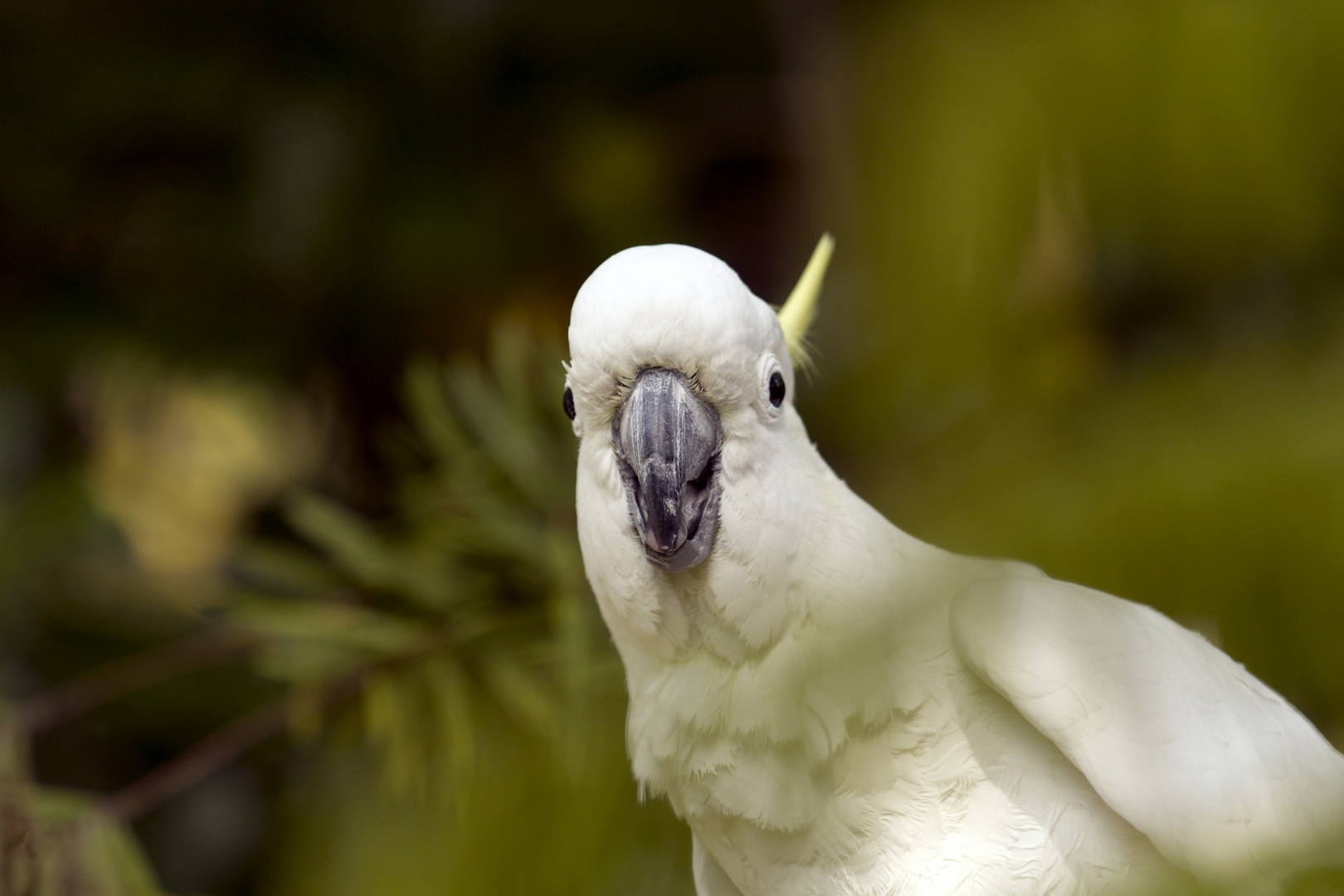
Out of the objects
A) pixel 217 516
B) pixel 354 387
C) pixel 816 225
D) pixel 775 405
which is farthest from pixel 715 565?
pixel 217 516

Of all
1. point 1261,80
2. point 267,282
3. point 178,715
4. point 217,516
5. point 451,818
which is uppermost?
point 267,282

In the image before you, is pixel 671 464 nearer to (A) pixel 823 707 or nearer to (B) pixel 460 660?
(A) pixel 823 707

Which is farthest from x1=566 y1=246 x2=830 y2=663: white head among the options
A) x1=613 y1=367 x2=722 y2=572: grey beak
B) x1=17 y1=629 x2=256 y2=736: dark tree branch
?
x1=17 y1=629 x2=256 y2=736: dark tree branch

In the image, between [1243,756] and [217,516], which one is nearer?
[1243,756]

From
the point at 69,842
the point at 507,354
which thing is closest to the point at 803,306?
the point at 507,354

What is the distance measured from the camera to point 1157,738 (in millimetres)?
594

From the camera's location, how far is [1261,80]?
0.77 feet

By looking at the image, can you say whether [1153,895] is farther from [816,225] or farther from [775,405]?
[816,225]

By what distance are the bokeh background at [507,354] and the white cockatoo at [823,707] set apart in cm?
8

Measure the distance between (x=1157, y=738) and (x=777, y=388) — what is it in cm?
34

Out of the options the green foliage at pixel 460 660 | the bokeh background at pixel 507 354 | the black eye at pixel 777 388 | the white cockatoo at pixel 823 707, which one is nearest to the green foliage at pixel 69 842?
the bokeh background at pixel 507 354

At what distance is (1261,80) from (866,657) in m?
0.18

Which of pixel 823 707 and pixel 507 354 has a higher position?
pixel 507 354

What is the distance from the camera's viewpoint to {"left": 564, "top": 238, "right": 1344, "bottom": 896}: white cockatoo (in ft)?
1.95
